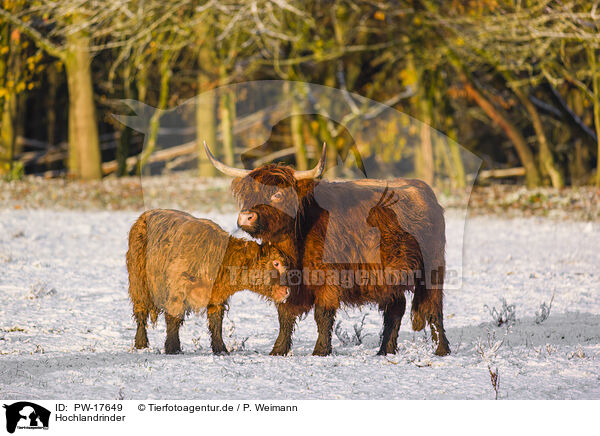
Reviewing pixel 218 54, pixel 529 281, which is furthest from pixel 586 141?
pixel 529 281

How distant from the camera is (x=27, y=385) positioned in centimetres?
481

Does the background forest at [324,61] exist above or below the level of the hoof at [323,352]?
above

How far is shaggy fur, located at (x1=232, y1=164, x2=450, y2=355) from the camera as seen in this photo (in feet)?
17.5

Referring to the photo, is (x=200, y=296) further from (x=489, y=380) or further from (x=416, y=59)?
(x=416, y=59)

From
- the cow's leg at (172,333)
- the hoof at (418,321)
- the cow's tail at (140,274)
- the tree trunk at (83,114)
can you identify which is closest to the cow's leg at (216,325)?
the cow's leg at (172,333)

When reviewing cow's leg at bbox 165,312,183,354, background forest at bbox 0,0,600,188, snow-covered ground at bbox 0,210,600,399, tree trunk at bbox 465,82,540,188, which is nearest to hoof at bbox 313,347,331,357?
snow-covered ground at bbox 0,210,600,399

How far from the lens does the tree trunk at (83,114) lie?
19.1 metres

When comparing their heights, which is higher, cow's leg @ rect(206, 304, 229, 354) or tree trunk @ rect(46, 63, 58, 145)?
tree trunk @ rect(46, 63, 58, 145)

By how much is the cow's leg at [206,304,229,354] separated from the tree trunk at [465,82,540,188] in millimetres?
15533

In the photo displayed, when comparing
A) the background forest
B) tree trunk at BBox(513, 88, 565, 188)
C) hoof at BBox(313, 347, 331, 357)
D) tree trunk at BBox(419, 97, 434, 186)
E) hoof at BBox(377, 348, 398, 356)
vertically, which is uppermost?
the background forest

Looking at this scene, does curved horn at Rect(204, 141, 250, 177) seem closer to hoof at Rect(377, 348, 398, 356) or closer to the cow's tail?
the cow's tail

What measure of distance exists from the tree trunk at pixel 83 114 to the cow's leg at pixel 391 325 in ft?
47.6
